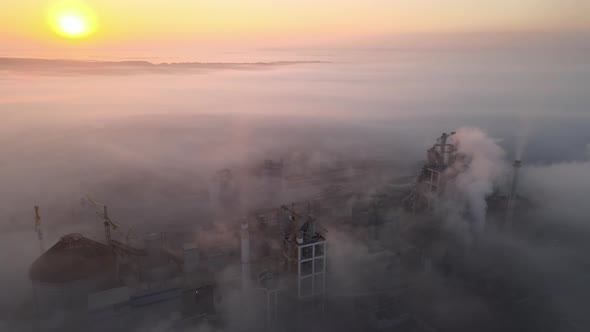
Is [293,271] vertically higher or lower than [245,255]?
lower

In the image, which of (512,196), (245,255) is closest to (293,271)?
(245,255)

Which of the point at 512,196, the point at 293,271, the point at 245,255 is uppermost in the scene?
the point at 512,196

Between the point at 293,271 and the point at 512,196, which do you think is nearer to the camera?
the point at 293,271

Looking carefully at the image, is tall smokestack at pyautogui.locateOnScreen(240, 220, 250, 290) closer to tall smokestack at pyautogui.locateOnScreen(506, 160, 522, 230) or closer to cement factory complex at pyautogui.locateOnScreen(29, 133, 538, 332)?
cement factory complex at pyautogui.locateOnScreen(29, 133, 538, 332)

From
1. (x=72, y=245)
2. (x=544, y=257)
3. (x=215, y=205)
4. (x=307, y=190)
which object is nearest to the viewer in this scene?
(x=72, y=245)

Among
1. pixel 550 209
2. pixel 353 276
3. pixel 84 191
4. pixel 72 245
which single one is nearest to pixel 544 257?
pixel 550 209

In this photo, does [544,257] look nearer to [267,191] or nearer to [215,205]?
[267,191]

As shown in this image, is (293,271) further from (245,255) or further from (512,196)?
(512,196)
